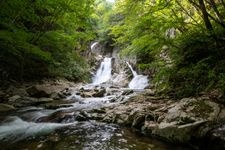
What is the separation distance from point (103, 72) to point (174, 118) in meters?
21.9

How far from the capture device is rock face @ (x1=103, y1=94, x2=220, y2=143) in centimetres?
547

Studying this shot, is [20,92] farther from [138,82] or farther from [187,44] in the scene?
[138,82]

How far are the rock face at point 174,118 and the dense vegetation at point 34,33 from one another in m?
5.09

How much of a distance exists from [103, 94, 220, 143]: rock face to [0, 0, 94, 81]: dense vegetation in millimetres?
5092

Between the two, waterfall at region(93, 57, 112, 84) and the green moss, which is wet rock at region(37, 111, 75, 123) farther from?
waterfall at region(93, 57, 112, 84)

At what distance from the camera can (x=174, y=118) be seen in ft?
19.7

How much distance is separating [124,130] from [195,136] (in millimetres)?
1956

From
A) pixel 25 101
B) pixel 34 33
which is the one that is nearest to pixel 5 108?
pixel 25 101

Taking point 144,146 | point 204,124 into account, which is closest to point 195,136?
point 204,124

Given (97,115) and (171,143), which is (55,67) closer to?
(97,115)

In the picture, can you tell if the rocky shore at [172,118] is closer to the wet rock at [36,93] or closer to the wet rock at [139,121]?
the wet rock at [139,121]

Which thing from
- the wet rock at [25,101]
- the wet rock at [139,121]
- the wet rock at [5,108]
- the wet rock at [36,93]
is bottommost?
the wet rock at [139,121]

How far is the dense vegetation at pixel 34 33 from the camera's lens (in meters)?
9.52

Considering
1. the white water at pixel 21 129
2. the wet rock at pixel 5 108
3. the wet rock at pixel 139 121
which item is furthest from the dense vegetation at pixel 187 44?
the wet rock at pixel 5 108
